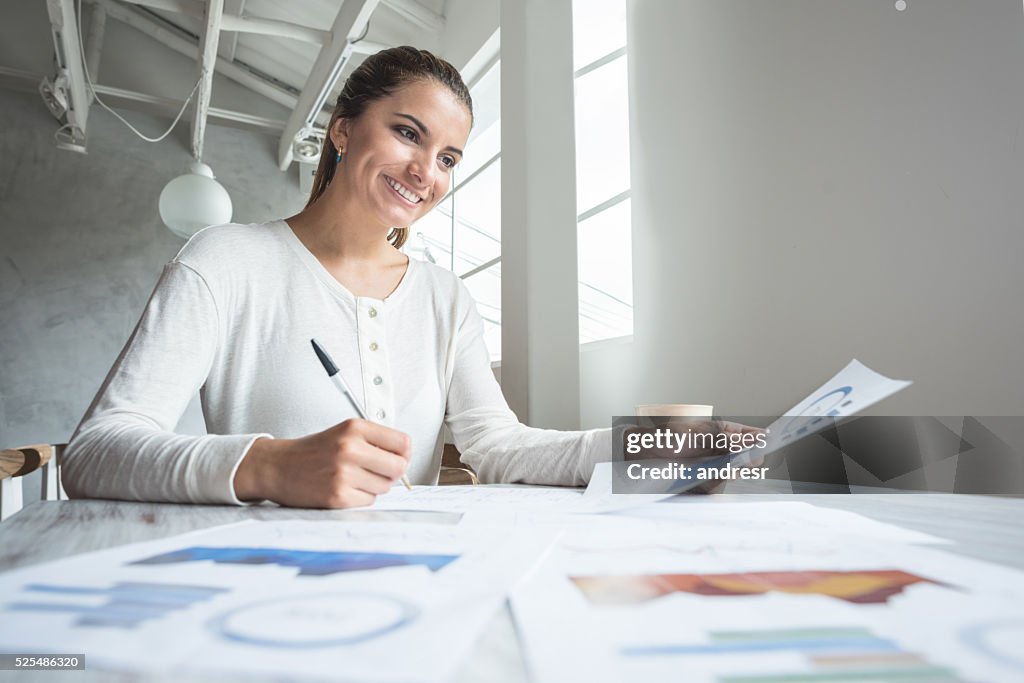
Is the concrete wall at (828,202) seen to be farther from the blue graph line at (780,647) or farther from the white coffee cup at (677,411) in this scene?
the blue graph line at (780,647)

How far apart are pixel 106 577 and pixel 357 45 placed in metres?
3.27

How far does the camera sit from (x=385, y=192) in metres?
1.24

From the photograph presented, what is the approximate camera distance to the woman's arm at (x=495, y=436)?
913mm

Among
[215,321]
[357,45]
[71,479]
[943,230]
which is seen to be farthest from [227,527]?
[357,45]

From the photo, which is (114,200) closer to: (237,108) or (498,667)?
(237,108)

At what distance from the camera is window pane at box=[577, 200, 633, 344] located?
2239 mm

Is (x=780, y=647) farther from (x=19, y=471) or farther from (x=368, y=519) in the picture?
(x=19, y=471)

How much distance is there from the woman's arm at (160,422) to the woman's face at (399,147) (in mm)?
396

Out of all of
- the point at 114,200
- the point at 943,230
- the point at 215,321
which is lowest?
the point at 215,321

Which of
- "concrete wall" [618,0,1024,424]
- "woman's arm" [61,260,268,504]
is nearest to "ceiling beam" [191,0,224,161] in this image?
"concrete wall" [618,0,1024,424]

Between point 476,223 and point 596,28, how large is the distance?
1.93 m

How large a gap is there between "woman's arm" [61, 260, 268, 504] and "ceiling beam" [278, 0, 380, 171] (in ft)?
7.28

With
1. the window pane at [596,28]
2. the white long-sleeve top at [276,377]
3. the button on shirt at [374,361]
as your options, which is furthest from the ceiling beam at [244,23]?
the button on shirt at [374,361]

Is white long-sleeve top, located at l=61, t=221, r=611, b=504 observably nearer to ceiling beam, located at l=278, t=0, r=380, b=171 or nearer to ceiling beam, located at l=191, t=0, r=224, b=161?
ceiling beam, located at l=278, t=0, r=380, b=171
